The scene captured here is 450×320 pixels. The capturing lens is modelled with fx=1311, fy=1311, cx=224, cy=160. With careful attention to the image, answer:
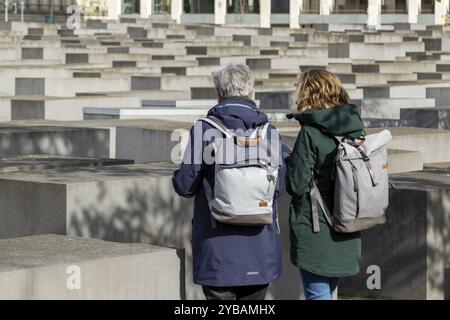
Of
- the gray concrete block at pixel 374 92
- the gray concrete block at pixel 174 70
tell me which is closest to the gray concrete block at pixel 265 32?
the gray concrete block at pixel 174 70

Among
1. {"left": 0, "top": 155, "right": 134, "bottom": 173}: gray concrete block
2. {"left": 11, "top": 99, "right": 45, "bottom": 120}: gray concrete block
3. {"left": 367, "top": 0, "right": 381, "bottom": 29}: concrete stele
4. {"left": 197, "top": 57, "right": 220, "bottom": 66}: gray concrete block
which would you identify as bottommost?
{"left": 11, "top": 99, "right": 45, "bottom": 120}: gray concrete block

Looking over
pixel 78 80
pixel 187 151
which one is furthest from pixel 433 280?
pixel 78 80

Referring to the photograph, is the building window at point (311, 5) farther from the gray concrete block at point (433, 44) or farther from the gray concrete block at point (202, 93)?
the gray concrete block at point (202, 93)

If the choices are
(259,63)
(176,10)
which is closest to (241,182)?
(259,63)

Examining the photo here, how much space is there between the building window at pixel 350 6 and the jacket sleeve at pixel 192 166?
94629 millimetres

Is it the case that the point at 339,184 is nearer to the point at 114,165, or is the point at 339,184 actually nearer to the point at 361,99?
the point at 114,165

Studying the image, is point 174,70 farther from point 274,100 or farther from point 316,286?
point 316,286

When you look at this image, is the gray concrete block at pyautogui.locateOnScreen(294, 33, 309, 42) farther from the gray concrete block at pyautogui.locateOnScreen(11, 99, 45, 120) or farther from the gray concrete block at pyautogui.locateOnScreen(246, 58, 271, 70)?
the gray concrete block at pyautogui.locateOnScreen(11, 99, 45, 120)

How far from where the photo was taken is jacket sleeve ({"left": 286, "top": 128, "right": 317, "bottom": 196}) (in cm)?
668

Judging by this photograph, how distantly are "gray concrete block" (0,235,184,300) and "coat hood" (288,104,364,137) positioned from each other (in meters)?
1.12

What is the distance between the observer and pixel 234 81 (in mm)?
6543

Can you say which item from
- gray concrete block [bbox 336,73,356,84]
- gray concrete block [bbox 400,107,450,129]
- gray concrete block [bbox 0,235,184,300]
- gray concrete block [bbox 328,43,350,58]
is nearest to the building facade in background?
gray concrete block [bbox 328,43,350,58]

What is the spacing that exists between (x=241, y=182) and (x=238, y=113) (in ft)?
1.20

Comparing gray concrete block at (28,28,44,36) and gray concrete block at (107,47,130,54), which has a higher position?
gray concrete block at (28,28,44,36)
